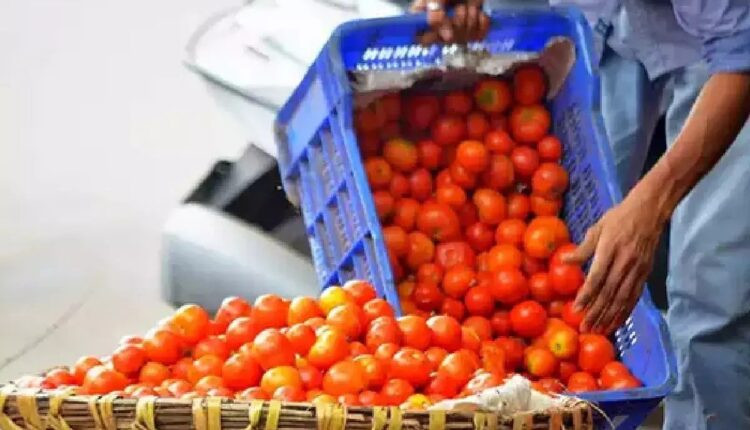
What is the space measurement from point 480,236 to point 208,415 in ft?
2.49

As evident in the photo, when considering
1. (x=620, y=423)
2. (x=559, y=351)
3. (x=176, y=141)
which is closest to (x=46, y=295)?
(x=176, y=141)

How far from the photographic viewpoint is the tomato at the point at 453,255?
168 centimetres

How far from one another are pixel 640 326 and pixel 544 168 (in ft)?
1.12

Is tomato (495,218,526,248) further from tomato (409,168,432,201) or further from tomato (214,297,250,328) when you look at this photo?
tomato (214,297,250,328)

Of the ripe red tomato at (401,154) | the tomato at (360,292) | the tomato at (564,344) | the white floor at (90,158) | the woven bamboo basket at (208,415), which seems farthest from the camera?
the white floor at (90,158)

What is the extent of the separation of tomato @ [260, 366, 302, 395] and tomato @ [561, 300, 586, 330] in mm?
477

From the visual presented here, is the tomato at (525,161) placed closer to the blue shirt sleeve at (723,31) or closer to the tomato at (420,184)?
the tomato at (420,184)

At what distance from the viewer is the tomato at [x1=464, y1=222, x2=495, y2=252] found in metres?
1.70

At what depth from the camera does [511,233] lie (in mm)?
1669

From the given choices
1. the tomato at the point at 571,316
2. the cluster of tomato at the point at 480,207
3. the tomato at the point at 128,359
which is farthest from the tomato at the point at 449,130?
the tomato at the point at 128,359

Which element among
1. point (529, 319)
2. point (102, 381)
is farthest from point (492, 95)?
point (102, 381)

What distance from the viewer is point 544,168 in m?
1.70

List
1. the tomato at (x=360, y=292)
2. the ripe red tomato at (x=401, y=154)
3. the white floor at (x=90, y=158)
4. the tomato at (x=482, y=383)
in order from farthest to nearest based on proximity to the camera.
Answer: the white floor at (x=90, y=158) → the ripe red tomato at (x=401, y=154) → the tomato at (x=360, y=292) → the tomato at (x=482, y=383)

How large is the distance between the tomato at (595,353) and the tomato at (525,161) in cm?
32
